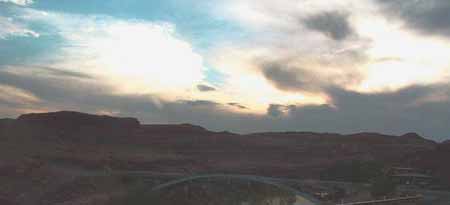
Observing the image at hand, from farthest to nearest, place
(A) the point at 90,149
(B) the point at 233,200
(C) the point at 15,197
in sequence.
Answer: (A) the point at 90,149 < (C) the point at 15,197 < (B) the point at 233,200

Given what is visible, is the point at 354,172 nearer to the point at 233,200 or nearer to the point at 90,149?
the point at 233,200

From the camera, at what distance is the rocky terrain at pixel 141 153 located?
76.8 meters

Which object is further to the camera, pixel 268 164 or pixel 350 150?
pixel 350 150

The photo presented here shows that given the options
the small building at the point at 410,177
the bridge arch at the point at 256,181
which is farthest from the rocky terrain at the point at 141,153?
the bridge arch at the point at 256,181

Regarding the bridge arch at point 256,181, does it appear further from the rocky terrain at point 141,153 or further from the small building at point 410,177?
the small building at point 410,177

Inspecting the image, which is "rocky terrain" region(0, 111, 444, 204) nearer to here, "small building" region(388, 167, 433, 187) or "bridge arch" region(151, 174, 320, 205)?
"small building" region(388, 167, 433, 187)

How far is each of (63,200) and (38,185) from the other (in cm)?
879

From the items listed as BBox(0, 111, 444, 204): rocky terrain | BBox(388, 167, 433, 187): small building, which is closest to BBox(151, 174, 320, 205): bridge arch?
BBox(0, 111, 444, 204): rocky terrain

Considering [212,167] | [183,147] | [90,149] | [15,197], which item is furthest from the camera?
[183,147]

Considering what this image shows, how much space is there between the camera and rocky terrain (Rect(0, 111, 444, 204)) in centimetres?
7681

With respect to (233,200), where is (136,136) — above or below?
above

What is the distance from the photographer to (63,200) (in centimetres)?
7106

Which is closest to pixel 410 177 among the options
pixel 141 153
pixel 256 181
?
pixel 256 181

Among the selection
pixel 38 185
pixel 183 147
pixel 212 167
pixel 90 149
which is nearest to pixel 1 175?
pixel 38 185
